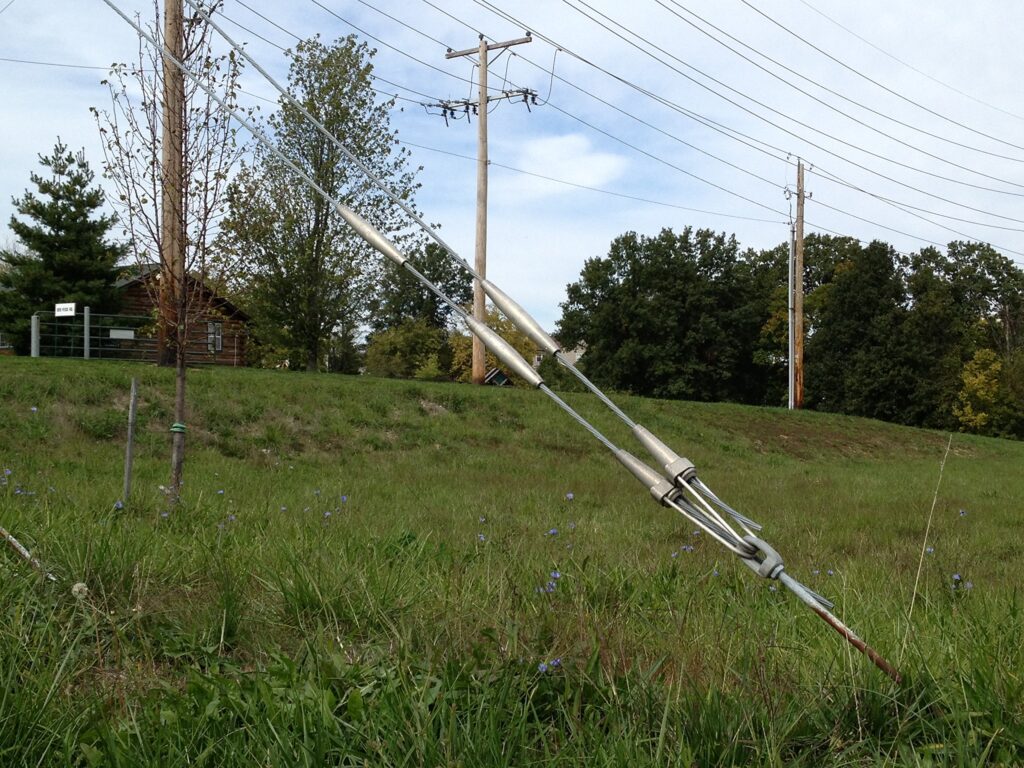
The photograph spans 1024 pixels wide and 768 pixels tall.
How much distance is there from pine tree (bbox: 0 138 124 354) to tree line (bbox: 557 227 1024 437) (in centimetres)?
2931

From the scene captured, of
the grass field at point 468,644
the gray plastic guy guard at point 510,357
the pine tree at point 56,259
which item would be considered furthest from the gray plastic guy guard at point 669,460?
the pine tree at point 56,259

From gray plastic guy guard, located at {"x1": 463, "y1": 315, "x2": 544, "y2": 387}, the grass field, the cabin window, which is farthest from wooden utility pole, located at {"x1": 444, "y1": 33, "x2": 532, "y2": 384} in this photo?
gray plastic guy guard, located at {"x1": 463, "y1": 315, "x2": 544, "y2": 387}

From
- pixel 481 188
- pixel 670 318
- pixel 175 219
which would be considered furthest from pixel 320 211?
pixel 670 318

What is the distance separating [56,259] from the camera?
33.1m

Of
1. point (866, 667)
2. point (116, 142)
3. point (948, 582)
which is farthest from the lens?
point (116, 142)

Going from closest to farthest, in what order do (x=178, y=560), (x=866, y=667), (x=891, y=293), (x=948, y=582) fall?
(x=866, y=667) < (x=178, y=560) < (x=948, y=582) < (x=891, y=293)

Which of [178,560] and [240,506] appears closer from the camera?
[178,560]

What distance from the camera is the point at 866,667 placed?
2.47 metres

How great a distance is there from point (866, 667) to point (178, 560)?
269cm

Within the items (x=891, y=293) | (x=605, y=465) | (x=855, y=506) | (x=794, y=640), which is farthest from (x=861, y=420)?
(x=794, y=640)

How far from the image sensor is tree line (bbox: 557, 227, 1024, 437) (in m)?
51.1

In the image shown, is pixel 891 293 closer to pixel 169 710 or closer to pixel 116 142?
pixel 116 142

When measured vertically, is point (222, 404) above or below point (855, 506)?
above

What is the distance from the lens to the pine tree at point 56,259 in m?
32.7
